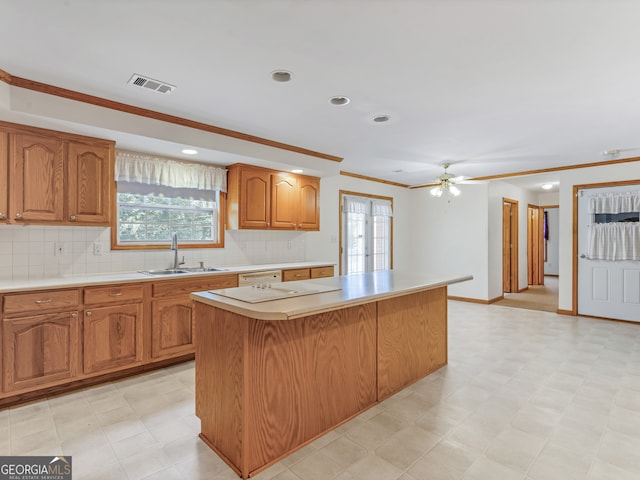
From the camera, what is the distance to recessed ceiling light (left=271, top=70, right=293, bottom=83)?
92.2 inches

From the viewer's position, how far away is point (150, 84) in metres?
2.50

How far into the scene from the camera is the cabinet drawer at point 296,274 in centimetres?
430

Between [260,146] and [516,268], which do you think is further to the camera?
[516,268]

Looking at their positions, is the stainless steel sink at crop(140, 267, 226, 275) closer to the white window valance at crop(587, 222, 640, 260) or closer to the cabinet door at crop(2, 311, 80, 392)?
the cabinet door at crop(2, 311, 80, 392)

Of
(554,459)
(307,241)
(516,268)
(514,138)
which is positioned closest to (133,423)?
(554,459)

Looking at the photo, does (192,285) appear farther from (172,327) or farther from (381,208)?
(381,208)

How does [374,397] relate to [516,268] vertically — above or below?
below

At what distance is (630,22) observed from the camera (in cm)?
180

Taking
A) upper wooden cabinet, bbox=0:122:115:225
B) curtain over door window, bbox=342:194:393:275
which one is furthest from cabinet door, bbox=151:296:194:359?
curtain over door window, bbox=342:194:393:275

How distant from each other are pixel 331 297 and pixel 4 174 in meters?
2.62

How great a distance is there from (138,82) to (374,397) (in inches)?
115

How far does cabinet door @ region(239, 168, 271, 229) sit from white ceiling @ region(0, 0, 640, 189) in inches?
26.5

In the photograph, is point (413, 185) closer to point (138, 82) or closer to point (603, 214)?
point (603, 214)

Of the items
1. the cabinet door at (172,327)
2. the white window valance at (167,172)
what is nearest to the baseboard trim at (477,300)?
the white window valance at (167,172)
